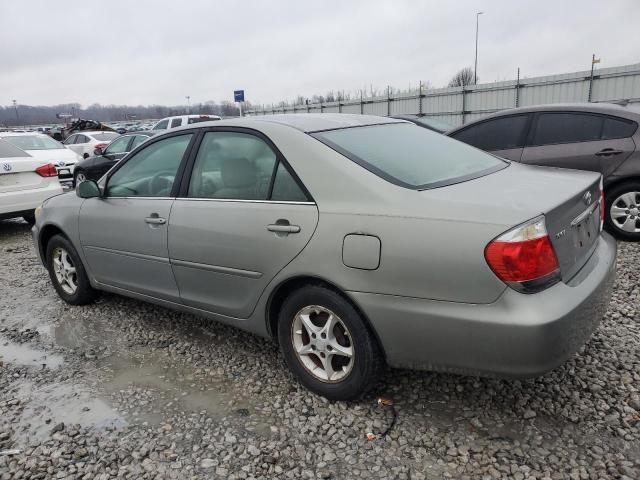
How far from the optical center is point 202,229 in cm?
314

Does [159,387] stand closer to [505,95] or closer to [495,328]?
[495,328]

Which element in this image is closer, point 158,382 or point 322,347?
point 322,347

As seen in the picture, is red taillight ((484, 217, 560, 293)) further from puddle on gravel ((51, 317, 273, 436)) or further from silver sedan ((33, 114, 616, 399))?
puddle on gravel ((51, 317, 273, 436))

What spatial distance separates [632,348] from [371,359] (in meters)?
1.84

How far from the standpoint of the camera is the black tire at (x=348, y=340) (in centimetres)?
257

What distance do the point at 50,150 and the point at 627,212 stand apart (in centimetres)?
1172

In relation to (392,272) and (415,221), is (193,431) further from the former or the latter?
(415,221)

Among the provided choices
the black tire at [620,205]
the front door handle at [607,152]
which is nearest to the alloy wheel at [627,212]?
the black tire at [620,205]

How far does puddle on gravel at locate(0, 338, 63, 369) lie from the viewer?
3.55m

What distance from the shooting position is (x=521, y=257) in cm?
215

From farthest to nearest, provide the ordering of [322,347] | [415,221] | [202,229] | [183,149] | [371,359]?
[183,149] → [202,229] → [322,347] → [371,359] → [415,221]

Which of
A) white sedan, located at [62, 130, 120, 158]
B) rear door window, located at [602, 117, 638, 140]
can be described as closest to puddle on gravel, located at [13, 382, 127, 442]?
rear door window, located at [602, 117, 638, 140]

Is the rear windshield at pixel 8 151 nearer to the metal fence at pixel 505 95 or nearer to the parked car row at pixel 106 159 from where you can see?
the parked car row at pixel 106 159

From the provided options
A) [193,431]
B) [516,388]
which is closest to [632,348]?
[516,388]
